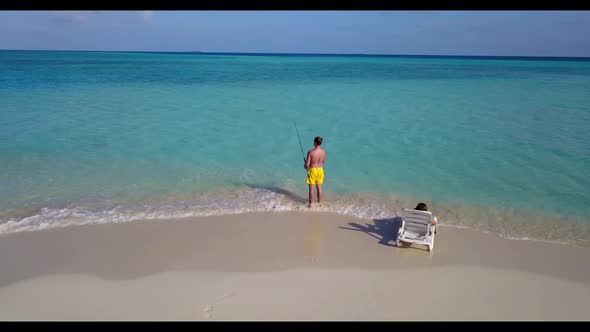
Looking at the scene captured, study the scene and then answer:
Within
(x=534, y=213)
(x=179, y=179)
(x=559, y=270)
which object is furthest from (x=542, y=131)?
(x=179, y=179)

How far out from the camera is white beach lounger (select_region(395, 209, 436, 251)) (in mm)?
6004

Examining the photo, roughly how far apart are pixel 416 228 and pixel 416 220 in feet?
0.49

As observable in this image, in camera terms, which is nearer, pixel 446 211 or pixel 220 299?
pixel 220 299

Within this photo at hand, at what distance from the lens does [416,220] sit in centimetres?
617

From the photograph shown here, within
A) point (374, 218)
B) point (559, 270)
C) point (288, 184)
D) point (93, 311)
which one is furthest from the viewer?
point (288, 184)

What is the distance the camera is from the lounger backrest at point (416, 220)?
608cm

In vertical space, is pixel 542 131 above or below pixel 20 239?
above

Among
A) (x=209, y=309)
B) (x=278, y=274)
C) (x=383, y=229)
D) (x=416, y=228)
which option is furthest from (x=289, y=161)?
(x=209, y=309)

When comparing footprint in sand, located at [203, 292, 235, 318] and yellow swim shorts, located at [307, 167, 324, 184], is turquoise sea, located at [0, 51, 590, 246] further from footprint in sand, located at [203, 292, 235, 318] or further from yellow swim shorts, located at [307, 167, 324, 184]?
footprint in sand, located at [203, 292, 235, 318]

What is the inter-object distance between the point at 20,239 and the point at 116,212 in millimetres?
1541

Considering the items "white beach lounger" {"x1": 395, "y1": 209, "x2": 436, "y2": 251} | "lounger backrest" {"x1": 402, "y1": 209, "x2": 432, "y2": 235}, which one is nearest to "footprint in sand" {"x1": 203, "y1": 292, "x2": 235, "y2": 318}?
"white beach lounger" {"x1": 395, "y1": 209, "x2": 436, "y2": 251}

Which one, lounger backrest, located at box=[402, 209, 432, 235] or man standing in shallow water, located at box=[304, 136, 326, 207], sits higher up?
man standing in shallow water, located at box=[304, 136, 326, 207]

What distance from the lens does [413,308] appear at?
15.8ft

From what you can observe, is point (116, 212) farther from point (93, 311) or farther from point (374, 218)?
point (374, 218)
